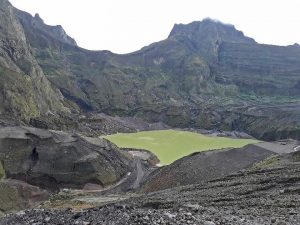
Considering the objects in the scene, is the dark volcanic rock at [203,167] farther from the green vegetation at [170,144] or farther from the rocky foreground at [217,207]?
the green vegetation at [170,144]

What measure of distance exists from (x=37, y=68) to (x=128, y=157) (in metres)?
85.6

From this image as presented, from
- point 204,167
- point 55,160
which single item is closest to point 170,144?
point 55,160

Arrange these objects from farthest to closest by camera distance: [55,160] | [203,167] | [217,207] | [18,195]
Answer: [55,160]
[203,167]
[18,195]
[217,207]

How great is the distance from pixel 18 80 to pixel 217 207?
334 ft

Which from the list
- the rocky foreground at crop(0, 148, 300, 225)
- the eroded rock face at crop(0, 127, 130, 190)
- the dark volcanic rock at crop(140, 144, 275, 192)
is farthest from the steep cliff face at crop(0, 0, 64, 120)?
the rocky foreground at crop(0, 148, 300, 225)

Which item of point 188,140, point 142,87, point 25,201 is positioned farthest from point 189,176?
point 142,87

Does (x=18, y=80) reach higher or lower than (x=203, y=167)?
higher

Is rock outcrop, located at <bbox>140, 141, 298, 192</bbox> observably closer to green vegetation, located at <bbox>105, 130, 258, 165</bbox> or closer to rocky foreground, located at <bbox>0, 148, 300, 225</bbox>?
rocky foreground, located at <bbox>0, 148, 300, 225</bbox>

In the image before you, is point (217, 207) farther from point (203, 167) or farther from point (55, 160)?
point (55, 160)

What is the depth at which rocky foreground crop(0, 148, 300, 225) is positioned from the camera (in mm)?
19375

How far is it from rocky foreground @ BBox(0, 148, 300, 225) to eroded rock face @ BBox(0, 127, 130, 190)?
24299mm

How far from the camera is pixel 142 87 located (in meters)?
195

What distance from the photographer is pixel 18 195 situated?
5022 centimetres

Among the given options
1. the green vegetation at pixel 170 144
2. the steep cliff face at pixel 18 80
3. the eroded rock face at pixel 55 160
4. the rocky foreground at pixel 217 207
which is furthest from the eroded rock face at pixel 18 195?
the steep cliff face at pixel 18 80
